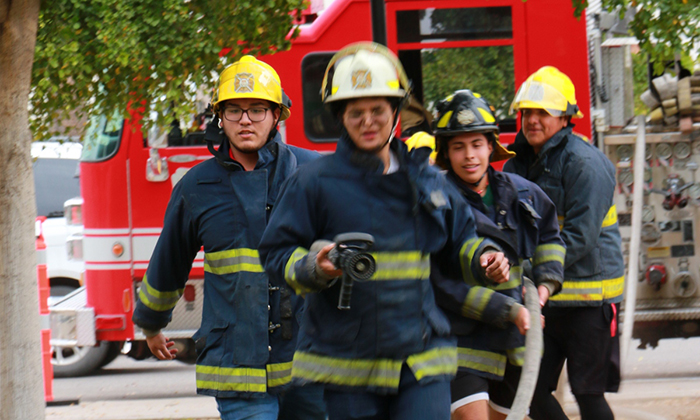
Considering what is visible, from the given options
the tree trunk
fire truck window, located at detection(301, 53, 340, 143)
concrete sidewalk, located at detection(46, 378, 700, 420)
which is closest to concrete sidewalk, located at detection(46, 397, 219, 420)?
concrete sidewalk, located at detection(46, 378, 700, 420)

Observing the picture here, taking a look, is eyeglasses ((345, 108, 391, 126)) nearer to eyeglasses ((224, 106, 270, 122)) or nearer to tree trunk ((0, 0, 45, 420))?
eyeglasses ((224, 106, 270, 122))

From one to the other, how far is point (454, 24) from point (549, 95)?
2.36 m

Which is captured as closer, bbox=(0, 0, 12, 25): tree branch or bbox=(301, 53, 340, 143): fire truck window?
bbox=(0, 0, 12, 25): tree branch

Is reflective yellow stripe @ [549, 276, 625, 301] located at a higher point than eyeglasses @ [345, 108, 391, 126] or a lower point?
lower

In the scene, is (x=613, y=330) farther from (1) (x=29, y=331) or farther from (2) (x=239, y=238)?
(1) (x=29, y=331)

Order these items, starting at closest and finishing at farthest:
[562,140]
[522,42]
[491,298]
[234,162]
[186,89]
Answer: [491,298] < [234,162] < [562,140] < [186,89] < [522,42]

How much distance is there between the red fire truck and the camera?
662 centimetres

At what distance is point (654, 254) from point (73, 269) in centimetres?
580

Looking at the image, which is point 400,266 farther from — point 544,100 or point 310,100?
point 310,100

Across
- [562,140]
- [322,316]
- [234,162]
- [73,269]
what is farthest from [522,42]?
[73,269]

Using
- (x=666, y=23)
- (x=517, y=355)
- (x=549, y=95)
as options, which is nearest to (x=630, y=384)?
(x=549, y=95)

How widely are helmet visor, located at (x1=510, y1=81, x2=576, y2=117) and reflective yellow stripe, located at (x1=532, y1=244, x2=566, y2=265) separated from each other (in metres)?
0.89

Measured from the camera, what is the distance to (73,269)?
30.1 ft

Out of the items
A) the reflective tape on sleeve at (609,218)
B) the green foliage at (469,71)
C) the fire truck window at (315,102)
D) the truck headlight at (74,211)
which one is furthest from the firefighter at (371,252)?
the truck headlight at (74,211)
